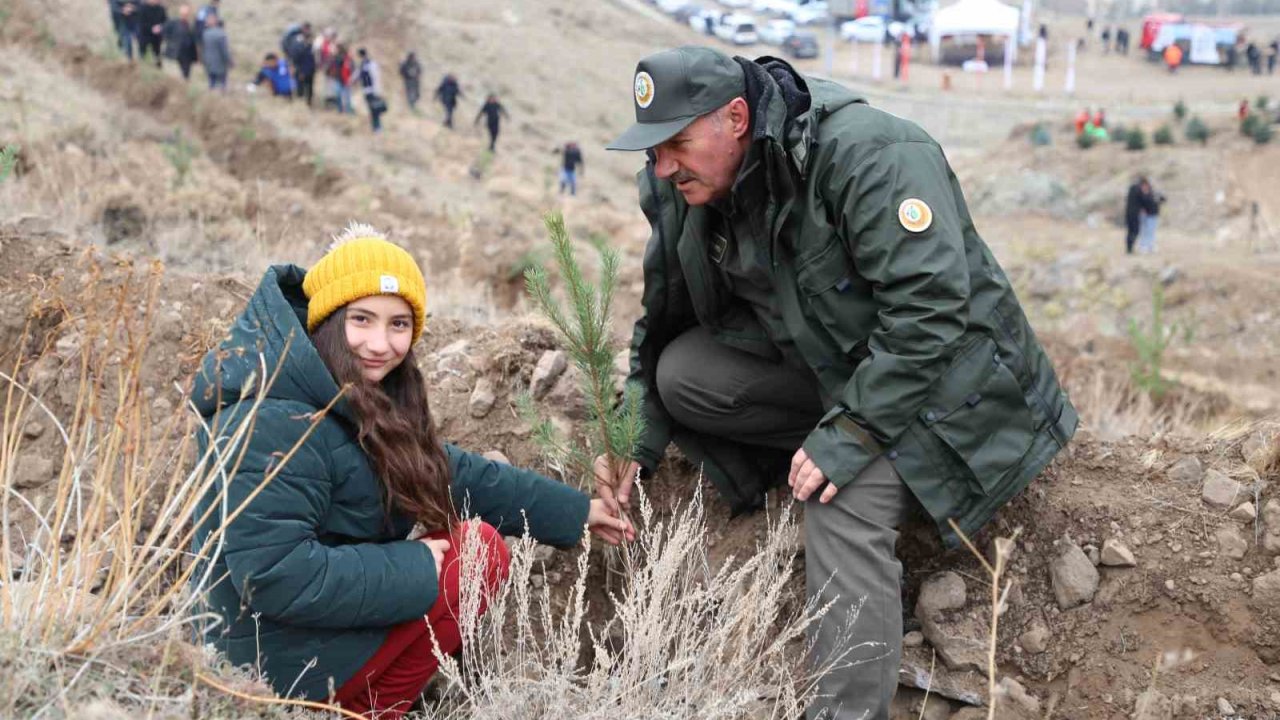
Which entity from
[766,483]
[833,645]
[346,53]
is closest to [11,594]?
[833,645]

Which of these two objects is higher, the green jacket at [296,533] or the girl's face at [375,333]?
the girl's face at [375,333]

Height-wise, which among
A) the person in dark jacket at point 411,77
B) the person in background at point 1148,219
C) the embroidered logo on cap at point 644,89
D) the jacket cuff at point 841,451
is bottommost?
the person in background at point 1148,219

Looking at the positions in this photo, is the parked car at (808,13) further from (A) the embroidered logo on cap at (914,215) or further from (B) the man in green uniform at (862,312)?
(A) the embroidered logo on cap at (914,215)

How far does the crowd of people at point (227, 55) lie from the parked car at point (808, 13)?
30428 mm

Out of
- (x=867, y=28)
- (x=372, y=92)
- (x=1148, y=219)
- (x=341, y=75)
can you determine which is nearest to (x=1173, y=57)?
(x=867, y=28)

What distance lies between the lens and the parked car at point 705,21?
4403cm

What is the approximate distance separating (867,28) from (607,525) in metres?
43.0

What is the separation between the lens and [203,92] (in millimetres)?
14555

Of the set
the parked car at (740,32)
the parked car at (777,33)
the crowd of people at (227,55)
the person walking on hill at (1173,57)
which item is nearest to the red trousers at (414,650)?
the crowd of people at (227,55)

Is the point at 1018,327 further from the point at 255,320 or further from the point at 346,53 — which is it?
the point at 346,53

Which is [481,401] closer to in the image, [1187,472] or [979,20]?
[1187,472]

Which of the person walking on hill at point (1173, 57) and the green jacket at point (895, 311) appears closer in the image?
the green jacket at point (895, 311)

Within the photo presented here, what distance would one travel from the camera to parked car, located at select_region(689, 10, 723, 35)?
144 ft

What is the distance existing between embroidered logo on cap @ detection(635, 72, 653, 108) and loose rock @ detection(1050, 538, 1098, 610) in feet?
6.01
